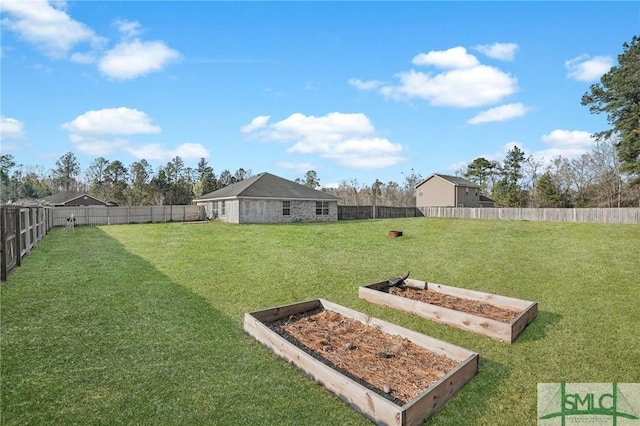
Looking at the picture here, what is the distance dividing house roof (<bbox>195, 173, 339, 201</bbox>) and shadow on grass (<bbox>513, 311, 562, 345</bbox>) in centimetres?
1965

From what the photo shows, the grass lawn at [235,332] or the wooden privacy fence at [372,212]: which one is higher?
the wooden privacy fence at [372,212]

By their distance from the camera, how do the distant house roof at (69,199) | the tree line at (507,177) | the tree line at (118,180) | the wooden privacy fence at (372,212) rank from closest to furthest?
the tree line at (507,177)
the wooden privacy fence at (372,212)
the distant house roof at (69,199)
the tree line at (118,180)

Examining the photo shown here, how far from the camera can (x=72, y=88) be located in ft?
42.5

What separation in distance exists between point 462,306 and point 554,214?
21.6m

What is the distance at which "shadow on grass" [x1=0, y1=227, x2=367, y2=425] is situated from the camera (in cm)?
290

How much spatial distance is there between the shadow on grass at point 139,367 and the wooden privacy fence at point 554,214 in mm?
23934

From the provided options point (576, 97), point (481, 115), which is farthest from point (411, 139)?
point (576, 97)

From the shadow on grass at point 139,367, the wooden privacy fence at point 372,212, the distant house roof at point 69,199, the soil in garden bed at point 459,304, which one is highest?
the distant house roof at point 69,199

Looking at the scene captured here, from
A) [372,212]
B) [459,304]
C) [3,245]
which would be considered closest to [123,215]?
[3,245]

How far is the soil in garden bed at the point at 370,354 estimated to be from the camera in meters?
3.44

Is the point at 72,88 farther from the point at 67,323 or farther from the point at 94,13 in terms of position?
the point at 67,323

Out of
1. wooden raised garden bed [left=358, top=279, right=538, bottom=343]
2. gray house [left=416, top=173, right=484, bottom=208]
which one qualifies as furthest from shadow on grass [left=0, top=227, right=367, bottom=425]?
gray house [left=416, top=173, right=484, bottom=208]

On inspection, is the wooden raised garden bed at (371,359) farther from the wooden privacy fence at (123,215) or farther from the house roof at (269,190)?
the wooden privacy fence at (123,215)

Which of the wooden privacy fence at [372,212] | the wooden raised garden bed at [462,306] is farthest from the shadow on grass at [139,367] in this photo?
the wooden privacy fence at [372,212]
